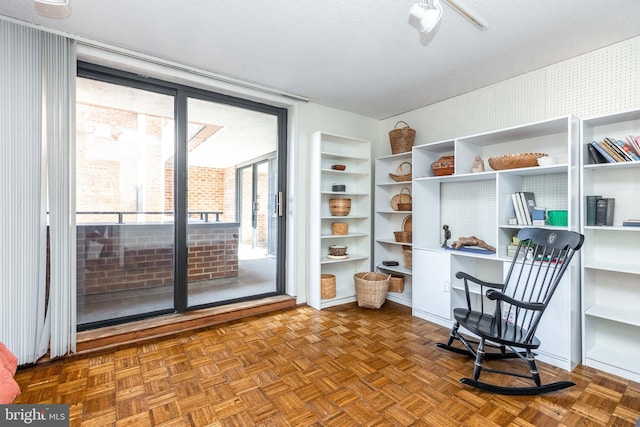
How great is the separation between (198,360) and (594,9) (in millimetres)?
3640

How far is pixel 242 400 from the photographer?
6.13ft

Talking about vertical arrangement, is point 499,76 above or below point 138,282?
above

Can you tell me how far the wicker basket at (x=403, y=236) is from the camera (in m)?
3.63

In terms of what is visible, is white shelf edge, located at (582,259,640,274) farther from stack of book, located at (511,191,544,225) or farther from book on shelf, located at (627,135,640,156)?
book on shelf, located at (627,135,640,156)

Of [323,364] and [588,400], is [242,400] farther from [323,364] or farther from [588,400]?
[588,400]

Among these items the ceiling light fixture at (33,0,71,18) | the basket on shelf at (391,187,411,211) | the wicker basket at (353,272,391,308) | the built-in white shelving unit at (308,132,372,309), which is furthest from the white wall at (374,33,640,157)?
the ceiling light fixture at (33,0,71,18)

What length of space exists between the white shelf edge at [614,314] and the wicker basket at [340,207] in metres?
2.34

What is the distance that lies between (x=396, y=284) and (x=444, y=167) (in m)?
1.56

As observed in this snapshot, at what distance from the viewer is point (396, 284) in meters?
3.81

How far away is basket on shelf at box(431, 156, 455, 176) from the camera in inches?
122

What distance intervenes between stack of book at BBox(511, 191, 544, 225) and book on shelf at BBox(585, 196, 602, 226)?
1.17 ft

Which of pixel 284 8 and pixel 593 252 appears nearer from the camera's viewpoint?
pixel 284 8

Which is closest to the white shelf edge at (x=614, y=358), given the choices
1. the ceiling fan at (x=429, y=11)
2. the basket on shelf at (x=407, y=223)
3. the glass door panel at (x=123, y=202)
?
the basket on shelf at (x=407, y=223)

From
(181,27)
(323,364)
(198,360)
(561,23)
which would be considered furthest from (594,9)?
(198,360)
